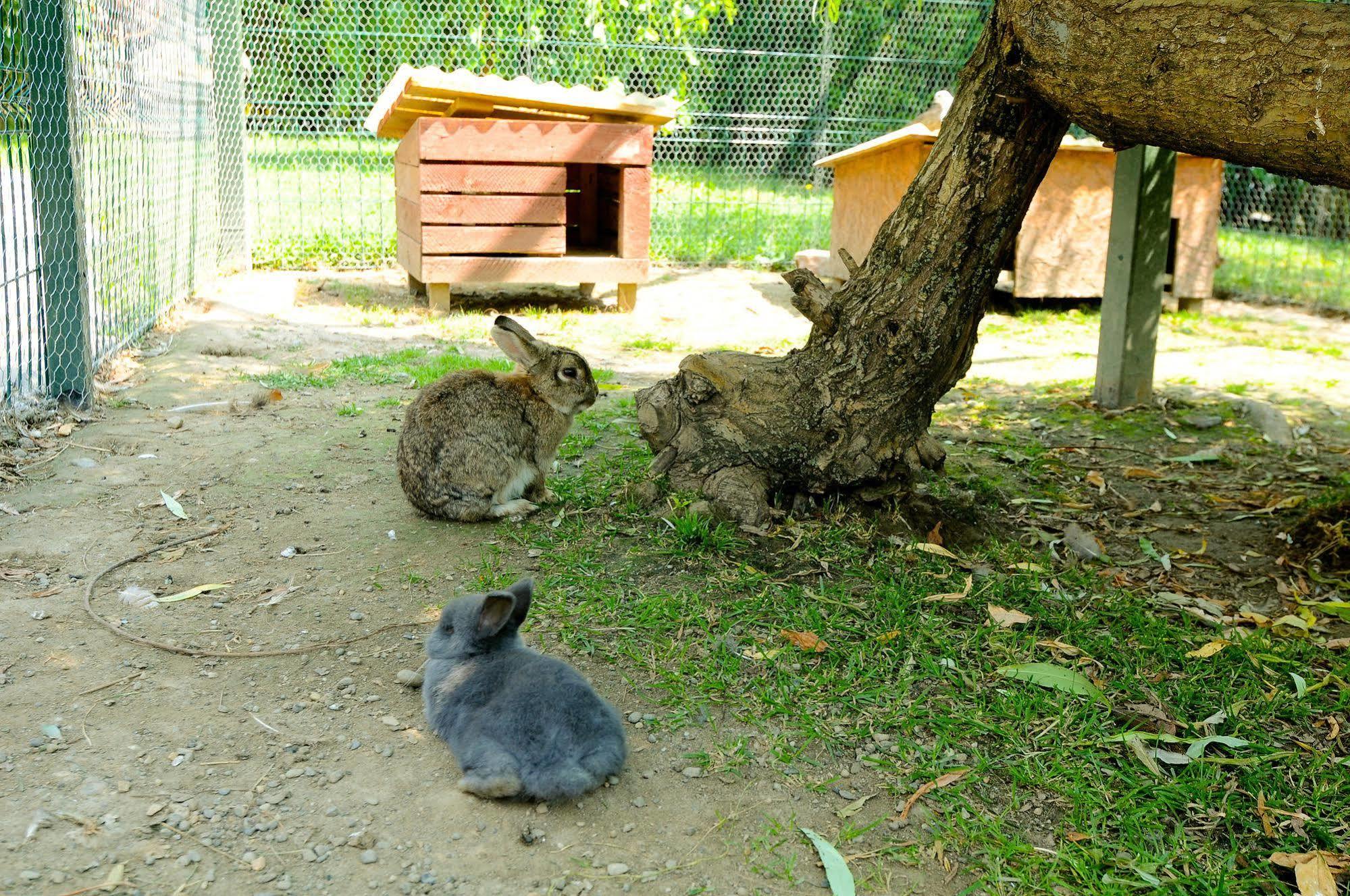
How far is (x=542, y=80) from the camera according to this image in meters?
12.3

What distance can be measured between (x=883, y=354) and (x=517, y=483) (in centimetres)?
160

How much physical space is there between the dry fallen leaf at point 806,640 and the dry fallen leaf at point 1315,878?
1426 millimetres

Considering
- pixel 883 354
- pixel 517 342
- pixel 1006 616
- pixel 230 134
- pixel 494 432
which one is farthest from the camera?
pixel 230 134

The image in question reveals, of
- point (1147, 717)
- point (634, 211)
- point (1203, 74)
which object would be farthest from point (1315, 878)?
point (634, 211)

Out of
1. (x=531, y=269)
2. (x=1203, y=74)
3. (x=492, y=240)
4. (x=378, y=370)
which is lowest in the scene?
(x=378, y=370)

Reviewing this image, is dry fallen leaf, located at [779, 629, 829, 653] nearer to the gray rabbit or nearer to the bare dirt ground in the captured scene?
the bare dirt ground

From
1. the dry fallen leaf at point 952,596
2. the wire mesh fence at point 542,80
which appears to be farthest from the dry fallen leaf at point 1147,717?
the wire mesh fence at point 542,80

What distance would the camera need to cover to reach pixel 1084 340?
909 cm

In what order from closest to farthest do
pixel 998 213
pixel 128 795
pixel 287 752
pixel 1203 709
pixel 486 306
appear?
pixel 128 795 < pixel 287 752 < pixel 1203 709 < pixel 998 213 < pixel 486 306

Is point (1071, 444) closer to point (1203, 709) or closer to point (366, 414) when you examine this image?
point (1203, 709)

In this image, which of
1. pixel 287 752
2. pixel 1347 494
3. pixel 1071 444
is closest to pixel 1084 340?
pixel 1071 444

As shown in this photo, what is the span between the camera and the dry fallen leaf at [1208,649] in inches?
147

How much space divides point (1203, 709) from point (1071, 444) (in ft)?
9.59

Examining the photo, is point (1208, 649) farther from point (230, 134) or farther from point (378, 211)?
point (230, 134)
